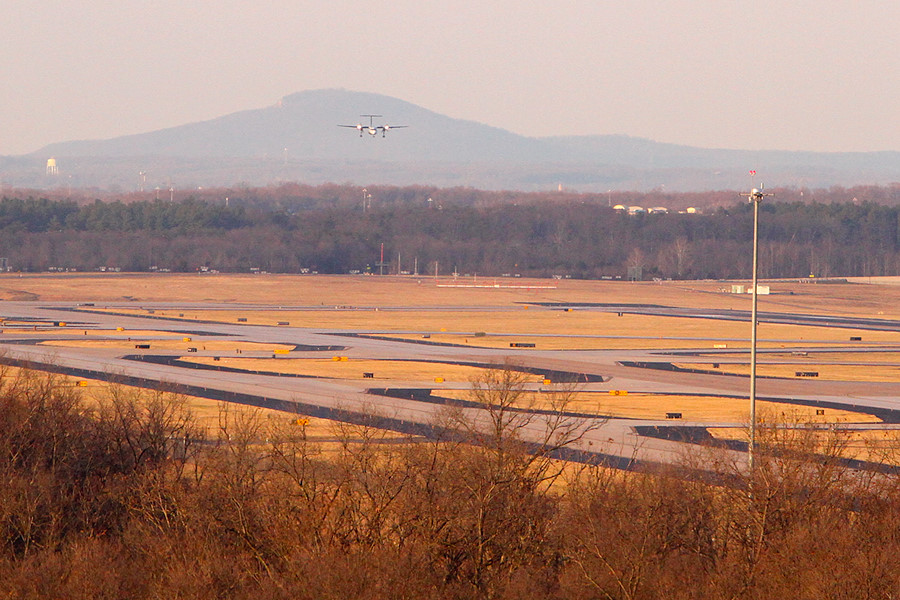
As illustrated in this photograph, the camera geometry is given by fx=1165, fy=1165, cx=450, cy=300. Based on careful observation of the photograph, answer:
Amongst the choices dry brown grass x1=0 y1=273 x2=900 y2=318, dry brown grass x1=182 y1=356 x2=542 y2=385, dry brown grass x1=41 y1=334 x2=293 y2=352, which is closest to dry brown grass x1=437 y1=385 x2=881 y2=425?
dry brown grass x1=182 y1=356 x2=542 y2=385

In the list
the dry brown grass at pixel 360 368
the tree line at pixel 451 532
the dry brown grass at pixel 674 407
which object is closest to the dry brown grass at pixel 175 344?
the dry brown grass at pixel 360 368

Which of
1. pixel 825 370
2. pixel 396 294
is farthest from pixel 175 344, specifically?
pixel 396 294

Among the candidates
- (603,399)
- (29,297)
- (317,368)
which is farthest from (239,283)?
(603,399)

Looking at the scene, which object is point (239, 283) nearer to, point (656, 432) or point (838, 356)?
point (838, 356)

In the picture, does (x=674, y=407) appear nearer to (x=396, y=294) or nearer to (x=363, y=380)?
(x=363, y=380)

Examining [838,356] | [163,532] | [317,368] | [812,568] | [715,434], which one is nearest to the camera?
[812,568]

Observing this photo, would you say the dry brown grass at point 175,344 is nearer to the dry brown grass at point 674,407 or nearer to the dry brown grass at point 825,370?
the dry brown grass at point 674,407
